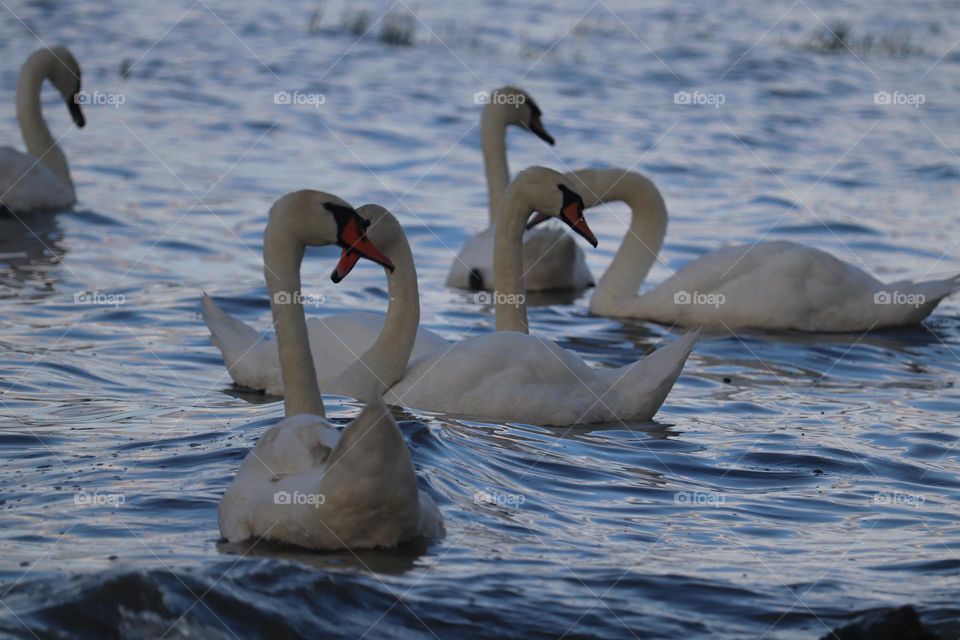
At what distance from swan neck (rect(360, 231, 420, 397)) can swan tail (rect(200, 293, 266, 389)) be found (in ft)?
3.02

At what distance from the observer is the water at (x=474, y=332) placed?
533 centimetres

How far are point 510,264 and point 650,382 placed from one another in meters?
1.29

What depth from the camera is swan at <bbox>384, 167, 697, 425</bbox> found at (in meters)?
7.97

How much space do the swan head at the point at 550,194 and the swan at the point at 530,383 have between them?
43.9 inches

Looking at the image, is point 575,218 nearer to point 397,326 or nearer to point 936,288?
point 397,326

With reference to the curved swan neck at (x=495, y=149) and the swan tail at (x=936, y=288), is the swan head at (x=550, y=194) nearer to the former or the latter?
the swan tail at (x=936, y=288)

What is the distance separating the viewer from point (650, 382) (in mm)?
8234

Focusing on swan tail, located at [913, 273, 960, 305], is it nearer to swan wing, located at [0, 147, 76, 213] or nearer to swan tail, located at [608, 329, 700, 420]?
swan tail, located at [608, 329, 700, 420]

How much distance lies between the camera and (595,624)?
5.16 meters

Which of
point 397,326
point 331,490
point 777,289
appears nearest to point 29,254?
point 397,326

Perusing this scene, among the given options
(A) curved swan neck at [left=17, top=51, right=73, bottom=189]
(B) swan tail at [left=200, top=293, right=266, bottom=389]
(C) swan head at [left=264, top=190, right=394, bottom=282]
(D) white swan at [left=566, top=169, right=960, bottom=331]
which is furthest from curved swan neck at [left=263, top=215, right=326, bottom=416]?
(A) curved swan neck at [left=17, top=51, right=73, bottom=189]

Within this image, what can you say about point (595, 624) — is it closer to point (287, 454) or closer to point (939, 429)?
point (287, 454)

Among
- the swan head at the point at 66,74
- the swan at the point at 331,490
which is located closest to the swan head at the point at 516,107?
the swan head at the point at 66,74

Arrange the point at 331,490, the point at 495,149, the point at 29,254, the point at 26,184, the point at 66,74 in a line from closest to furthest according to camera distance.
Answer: the point at 331,490 → the point at 29,254 → the point at 495,149 → the point at 26,184 → the point at 66,74
